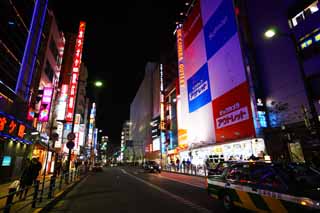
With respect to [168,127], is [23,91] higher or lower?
lower

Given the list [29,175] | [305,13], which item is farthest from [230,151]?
[29,175]

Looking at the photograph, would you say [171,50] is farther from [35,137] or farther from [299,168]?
[299,168]

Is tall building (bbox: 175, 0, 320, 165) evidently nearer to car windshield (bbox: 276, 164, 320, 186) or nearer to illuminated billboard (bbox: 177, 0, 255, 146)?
illuminated billboard (bbox: 177, 0, 255, 146)

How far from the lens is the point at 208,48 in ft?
108

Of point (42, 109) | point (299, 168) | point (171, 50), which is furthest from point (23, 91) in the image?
point (171, 50)

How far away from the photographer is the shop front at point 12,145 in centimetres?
1260

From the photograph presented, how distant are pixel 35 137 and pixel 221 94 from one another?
23.5 metres

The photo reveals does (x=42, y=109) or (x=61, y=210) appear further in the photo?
(x=42, y=109)

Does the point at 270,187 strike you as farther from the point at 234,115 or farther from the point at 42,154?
the point at 42,154

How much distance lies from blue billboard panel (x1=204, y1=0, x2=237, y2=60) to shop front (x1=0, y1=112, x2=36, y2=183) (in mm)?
26387

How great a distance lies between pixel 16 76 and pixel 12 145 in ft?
17.9

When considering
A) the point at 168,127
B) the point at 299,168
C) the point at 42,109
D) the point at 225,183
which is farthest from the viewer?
the point at 168,127

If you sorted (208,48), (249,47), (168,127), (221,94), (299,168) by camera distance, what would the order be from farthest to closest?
(168,127)
(208,48)
(221,94)
(249,47)
(299,168)

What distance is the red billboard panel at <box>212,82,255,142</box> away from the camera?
71.6 feet
